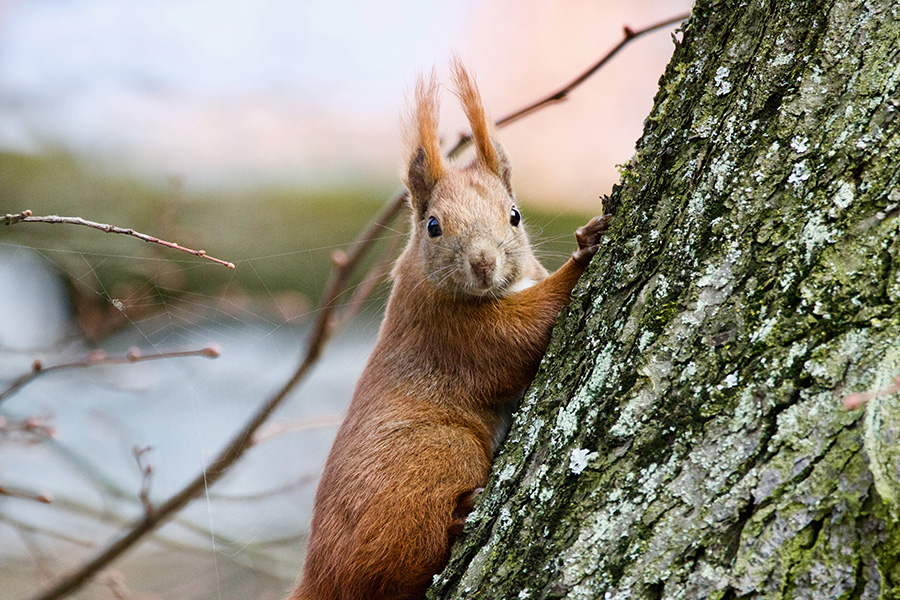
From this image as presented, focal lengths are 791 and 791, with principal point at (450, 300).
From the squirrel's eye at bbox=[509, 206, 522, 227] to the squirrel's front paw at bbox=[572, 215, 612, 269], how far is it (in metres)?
0.57

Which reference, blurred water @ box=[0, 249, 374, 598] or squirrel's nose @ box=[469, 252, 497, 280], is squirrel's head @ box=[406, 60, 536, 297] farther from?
blurred water @ box=[0, 249, 374, 598]

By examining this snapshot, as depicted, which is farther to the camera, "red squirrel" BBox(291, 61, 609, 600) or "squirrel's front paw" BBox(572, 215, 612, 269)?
"red squirrel" BBox(291, 61, 609, 600)

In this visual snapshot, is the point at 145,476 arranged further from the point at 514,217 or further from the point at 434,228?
the point at 514,217

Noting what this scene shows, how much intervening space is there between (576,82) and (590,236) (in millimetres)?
809

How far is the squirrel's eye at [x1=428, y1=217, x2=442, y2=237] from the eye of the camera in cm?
263

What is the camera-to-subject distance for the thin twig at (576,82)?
2.52 m

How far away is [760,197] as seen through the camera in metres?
1.61

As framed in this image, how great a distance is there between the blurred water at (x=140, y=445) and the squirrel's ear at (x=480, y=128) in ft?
2.76

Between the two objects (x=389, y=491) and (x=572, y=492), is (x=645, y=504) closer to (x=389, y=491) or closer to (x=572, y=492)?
A: (x=572, y=492)

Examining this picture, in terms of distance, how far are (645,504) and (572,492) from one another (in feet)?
0.54

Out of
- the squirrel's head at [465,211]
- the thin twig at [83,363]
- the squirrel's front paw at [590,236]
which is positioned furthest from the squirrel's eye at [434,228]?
the thin twig at [83,363]

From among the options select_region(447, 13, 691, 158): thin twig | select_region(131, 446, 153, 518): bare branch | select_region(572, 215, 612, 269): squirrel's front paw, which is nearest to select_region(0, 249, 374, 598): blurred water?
select_region(131, 446, 153, 518): bare branch

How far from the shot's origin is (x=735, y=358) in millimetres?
1526

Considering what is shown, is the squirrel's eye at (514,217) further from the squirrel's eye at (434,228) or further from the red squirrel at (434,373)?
the squirrel's eye at (434,228)
